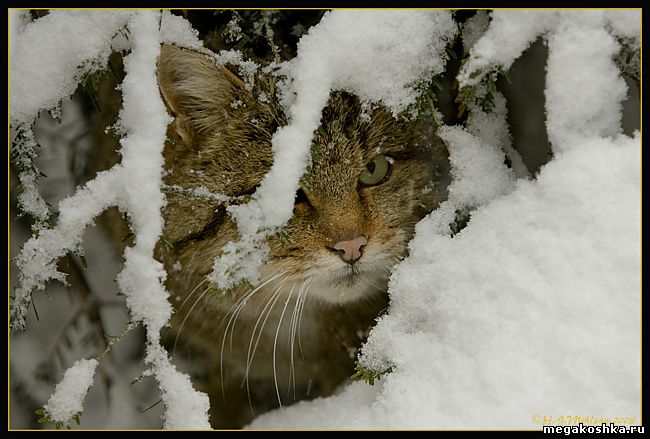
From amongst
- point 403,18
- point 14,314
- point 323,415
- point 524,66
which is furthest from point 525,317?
point 14,314

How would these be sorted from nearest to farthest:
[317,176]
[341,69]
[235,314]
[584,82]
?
[584,82], [341,69], [317,176], [235,314]

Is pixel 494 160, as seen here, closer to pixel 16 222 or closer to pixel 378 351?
pixel 378 351

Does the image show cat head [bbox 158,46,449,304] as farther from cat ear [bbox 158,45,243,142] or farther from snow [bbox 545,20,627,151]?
snow [bbox 545,20,627,151]

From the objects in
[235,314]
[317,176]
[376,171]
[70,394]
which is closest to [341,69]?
[317,176]

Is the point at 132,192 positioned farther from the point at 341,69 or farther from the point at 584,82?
the point at 584,82

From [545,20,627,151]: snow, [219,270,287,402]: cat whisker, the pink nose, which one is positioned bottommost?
[219,270,287,402]: cat whisker

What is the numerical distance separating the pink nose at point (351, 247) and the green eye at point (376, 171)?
0.66 ft

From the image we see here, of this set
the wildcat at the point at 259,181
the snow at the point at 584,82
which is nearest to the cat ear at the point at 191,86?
the wildcat at the point at 259,181

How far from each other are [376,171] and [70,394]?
3.63 ft

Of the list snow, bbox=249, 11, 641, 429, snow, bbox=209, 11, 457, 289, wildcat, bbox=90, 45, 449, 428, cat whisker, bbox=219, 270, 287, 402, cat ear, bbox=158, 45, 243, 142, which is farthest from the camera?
cat whisker, bbox=219, 270, 287, 402

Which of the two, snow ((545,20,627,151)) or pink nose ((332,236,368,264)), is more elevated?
snow ((545,20,627,151))

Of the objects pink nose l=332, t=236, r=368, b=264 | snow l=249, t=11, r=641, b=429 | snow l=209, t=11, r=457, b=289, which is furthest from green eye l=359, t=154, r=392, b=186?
snow l=249, t=11, r=641, b=429

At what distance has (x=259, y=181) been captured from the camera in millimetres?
1659

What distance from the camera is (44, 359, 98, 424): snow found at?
1447 millimetres
